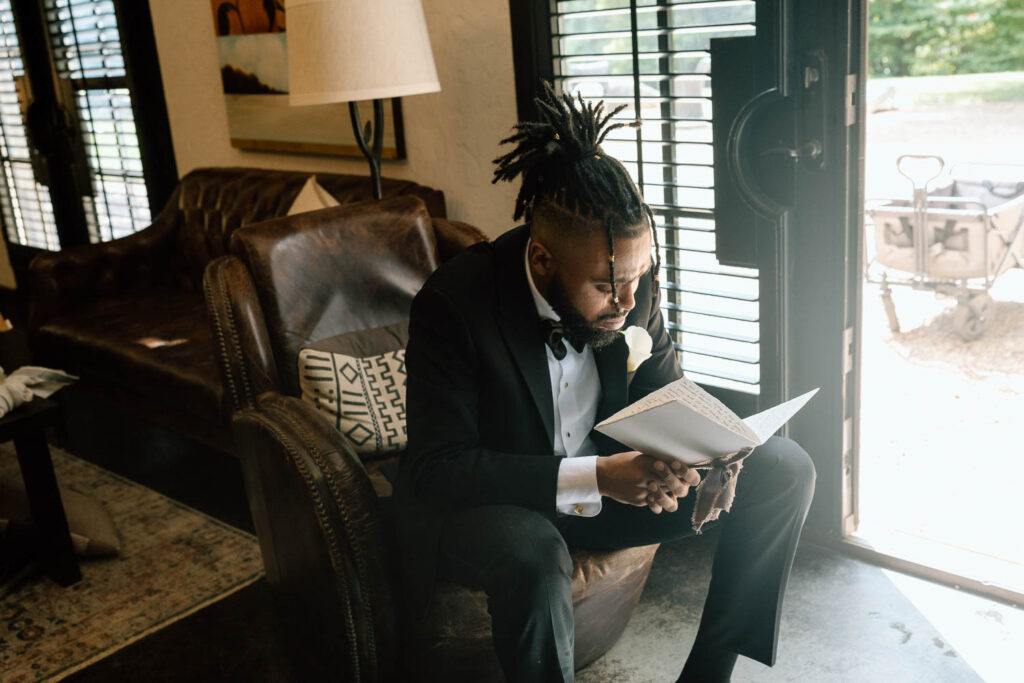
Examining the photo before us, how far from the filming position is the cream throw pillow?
9.96ft

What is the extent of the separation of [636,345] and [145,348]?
206 centimetres

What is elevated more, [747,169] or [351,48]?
[351,48]

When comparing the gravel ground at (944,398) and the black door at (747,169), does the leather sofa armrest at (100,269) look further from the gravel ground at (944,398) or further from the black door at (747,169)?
the gravel ground at (944,398)

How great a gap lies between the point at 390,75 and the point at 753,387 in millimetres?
1286

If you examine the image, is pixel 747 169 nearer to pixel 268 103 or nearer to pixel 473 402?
pixel 473 402

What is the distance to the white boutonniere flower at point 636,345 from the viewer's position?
70.1 inches

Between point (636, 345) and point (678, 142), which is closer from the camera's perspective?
point (636, 345)

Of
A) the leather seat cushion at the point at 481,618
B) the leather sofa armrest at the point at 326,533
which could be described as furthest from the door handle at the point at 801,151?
the leather sofa armrest at the point at 326,533

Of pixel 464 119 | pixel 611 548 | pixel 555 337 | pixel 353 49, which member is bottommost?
pixel 611 548

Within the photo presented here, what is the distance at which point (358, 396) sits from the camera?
2.15 metres

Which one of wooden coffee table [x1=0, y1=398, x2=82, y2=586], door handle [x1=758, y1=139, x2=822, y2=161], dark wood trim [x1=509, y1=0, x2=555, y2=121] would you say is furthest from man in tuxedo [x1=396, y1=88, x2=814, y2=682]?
wooden coffee table [x1=0, y1=398, x2=82, y2=586]

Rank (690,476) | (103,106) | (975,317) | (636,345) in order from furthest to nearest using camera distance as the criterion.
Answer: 1. (103,106)
2. (975,317)
3. (636,345)
4. (690,476)

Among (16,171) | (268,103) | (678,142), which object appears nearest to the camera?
(678,142)

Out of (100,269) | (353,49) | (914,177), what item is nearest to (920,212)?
(914,177)
